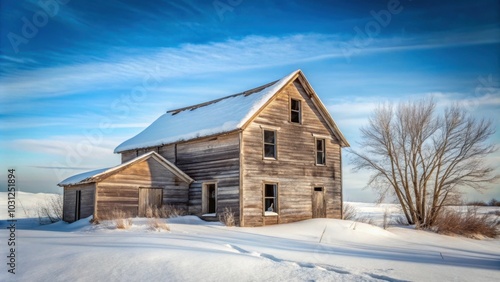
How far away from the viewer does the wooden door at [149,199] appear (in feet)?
64.9

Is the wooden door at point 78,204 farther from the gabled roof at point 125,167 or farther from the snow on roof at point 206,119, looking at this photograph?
the snow on roof at point 206,119

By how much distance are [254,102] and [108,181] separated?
7.88 meters

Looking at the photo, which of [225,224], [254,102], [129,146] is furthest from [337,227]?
Result: [129,146]

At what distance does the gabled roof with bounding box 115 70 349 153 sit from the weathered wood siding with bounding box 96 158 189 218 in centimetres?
234

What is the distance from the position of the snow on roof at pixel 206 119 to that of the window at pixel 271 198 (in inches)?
159

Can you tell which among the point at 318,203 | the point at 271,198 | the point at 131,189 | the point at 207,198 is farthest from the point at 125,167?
the point at 318,203

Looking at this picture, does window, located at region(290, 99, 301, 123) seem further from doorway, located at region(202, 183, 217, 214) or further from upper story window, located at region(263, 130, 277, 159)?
doorway, located at region(202, 183, 217, 214)

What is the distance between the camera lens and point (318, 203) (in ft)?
73.7

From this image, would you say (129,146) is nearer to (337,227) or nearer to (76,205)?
(76,205)

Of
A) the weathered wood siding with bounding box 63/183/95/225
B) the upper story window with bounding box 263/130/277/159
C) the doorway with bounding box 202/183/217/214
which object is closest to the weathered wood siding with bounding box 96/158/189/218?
the doorway with bounding box 202/183/217/214

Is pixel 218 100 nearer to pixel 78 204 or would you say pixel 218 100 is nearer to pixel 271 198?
pixel 271 198

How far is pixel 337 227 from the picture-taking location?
1886 centimetres

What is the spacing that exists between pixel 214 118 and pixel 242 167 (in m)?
4.20

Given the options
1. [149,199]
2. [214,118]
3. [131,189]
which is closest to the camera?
[131,189]
